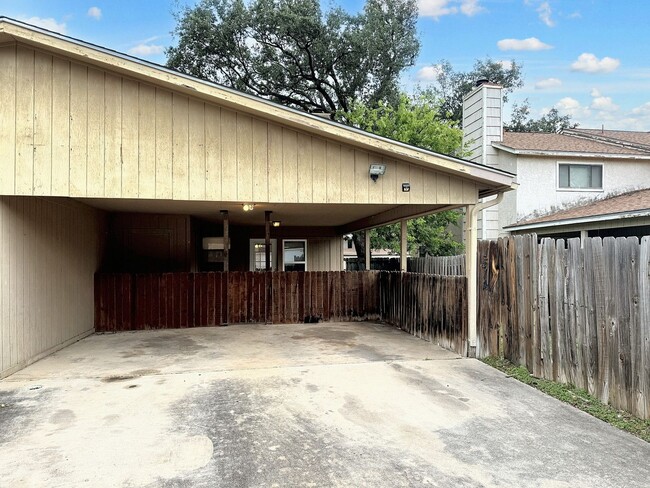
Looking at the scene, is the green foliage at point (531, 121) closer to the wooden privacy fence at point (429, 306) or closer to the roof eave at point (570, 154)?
the roof eave at point (570, 154)

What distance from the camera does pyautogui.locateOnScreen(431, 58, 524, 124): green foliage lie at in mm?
24484

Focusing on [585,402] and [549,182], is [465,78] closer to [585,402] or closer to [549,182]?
[549,182]

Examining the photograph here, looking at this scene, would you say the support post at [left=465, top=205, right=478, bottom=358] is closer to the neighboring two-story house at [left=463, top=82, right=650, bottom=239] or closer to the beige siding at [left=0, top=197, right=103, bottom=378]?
the beige siding at [left=0, top=197, right=103, bottom=378]

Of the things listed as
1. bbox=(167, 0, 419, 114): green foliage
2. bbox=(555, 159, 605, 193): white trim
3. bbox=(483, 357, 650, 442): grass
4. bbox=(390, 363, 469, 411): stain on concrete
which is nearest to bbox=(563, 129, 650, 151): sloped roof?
bbox=(555, 159, 605, 193): white trim

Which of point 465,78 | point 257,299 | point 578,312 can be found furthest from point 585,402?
point 465,78

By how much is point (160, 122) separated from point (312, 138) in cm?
202

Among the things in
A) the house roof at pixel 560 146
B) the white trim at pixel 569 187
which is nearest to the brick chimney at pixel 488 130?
the house roof at pixel 560 146

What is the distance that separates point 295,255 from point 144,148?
8.29 m

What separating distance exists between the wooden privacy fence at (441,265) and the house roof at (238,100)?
5.01 feet

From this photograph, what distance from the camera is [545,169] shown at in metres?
12.7

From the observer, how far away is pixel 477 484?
2896 millimetres

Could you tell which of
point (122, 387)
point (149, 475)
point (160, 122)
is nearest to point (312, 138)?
point (160, 122)

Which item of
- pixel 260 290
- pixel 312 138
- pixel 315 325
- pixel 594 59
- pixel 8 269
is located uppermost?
pixel 594 59

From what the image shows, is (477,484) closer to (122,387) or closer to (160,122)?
(122,387)
